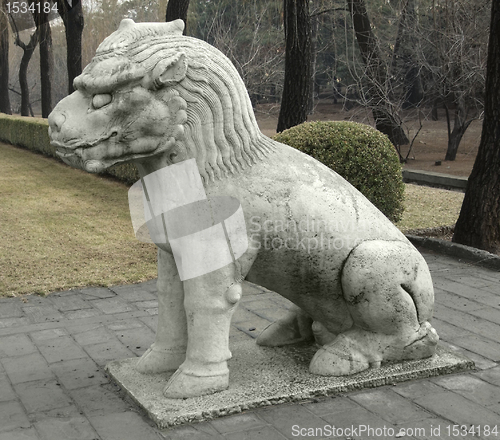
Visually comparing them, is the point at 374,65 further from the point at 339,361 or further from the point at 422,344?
the point at 339,361

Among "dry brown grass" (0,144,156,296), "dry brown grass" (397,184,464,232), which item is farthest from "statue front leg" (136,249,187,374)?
"dry brown grass" (397,184,464,232)

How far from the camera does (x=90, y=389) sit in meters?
3.66

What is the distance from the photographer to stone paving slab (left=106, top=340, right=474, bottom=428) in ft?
10.5

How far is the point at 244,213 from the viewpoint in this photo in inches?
127

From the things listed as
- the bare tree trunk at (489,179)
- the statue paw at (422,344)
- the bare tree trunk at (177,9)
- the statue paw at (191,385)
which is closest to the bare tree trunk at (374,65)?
the bare tree trunk at (177,9)

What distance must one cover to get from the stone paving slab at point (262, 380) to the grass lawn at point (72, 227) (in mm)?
2545

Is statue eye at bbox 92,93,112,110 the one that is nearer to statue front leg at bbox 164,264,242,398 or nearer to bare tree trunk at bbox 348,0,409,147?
statue front leg at bbox 164,264,242,398

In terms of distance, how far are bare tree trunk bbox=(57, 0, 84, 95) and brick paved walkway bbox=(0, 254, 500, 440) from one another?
36.2 feet

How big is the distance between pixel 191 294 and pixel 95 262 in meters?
4.04

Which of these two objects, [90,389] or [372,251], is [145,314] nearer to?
[90,389]

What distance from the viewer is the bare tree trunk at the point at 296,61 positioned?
976 cm

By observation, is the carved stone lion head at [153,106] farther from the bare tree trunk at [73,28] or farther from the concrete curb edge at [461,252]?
the bare tree trunk at [73,28]

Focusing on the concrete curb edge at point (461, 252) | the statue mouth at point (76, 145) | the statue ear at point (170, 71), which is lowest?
the concrete curb edge at point (461, 252)

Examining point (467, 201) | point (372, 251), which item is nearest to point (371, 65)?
point (467, 201)
